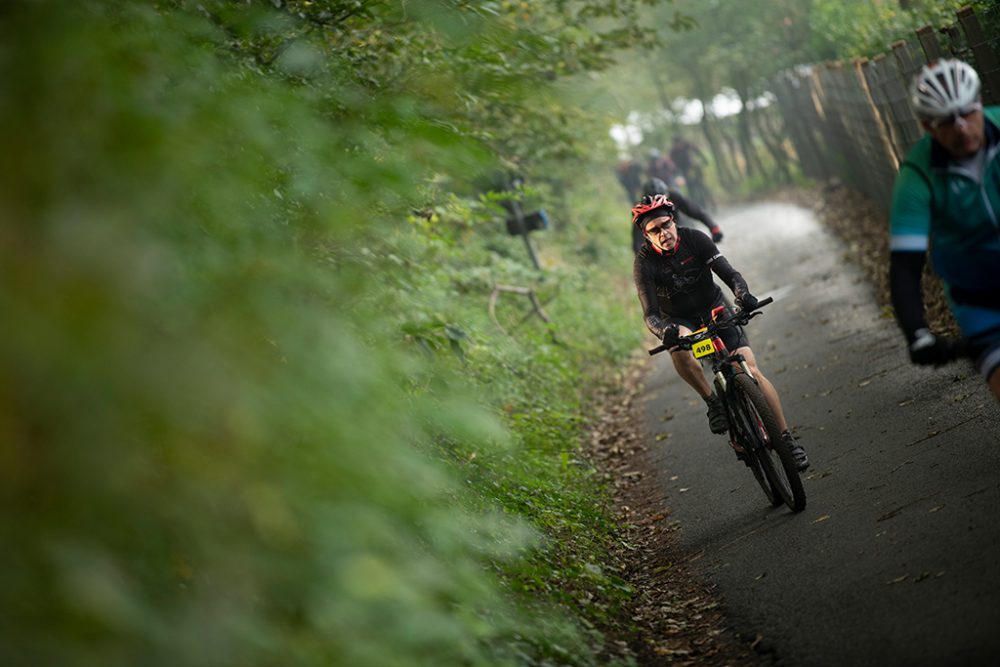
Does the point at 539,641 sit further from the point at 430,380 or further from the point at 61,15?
the point at 61,15

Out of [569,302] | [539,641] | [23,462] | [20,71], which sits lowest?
[569,302]

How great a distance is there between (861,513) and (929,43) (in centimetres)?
554

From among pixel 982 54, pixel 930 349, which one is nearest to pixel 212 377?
pixel 930 349

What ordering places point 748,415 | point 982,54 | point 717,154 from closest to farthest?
point 748,415 → point 982,54 → point 717,154

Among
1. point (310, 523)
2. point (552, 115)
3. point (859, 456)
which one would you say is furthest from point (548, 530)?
point (552, 115)

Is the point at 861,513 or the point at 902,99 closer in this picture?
the point at 861,513

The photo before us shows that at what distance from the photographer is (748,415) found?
25.8ft

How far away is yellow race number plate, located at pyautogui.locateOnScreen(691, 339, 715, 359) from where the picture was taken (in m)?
7.97

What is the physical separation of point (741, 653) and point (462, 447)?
9.14 feet

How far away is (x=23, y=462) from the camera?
10.1ft

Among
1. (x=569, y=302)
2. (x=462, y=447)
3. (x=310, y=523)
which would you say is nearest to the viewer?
(x=310, y=523)

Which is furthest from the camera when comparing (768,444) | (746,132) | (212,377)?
(746,132)

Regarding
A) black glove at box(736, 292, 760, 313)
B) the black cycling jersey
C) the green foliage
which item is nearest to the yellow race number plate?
black glove at box(736, 292, 760, 313)

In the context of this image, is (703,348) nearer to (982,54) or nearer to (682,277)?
(682,277)
